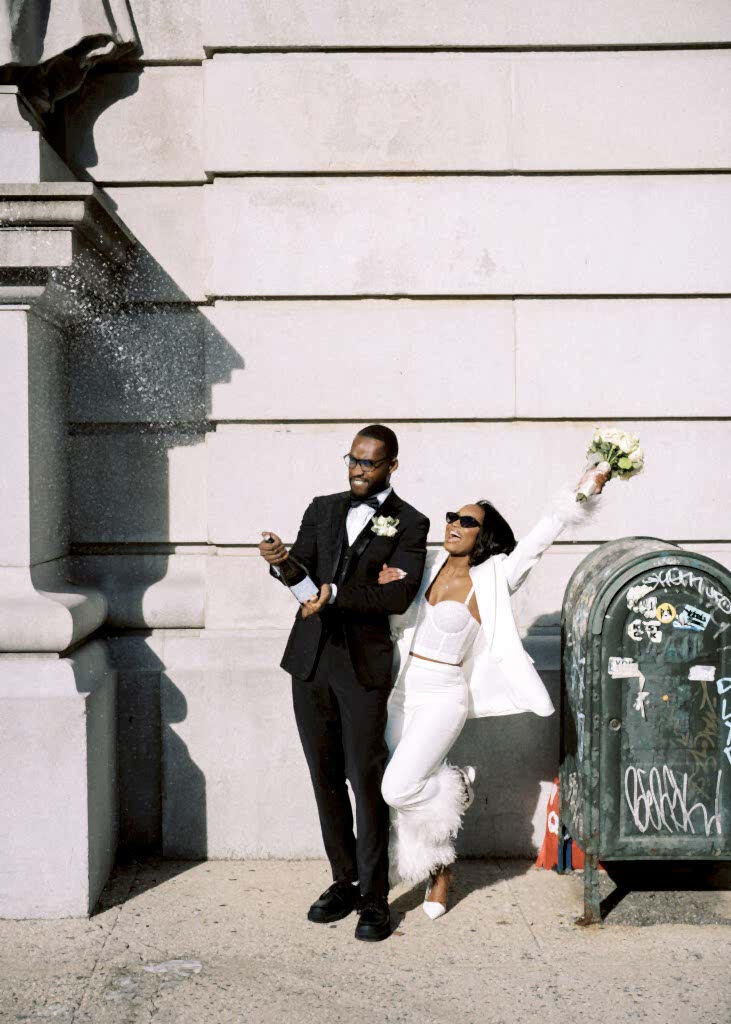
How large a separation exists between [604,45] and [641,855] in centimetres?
408

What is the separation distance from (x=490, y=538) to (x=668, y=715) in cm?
108

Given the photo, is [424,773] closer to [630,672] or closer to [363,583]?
[363,583]

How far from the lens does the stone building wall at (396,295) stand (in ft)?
18.2

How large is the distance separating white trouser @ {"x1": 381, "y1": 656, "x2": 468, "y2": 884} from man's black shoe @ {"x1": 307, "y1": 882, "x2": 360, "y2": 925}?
8.6 inches

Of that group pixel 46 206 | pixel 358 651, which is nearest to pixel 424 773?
pixel 358 651

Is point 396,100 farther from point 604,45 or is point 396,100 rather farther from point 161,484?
point 161,484

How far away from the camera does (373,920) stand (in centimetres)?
450

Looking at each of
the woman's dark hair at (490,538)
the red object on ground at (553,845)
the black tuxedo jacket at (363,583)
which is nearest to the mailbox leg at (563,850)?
the red object on ground at (553,845)

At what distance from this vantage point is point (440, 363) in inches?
223

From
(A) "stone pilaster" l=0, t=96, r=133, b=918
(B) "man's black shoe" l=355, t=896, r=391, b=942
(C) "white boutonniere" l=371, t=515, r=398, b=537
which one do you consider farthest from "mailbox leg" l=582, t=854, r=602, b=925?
(A) "stone pilaster" l=0, t=96, r=133, b=918

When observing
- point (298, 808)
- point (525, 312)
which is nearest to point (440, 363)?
point (525, 312)

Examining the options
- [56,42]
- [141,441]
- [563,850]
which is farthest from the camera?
[141,441]

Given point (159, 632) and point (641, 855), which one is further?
point (159, 632)

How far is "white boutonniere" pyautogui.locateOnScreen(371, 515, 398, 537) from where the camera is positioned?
4.48 metres
